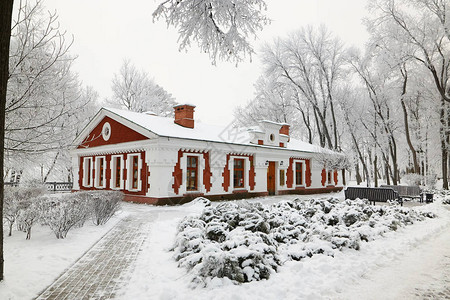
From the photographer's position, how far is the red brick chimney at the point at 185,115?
17.9 metres

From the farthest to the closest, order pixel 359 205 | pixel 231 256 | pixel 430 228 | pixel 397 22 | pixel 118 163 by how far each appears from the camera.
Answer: pixel 397 22 < pixel 118 163 < pixel 359 205 < pixel 430 228 < pixel 231 256

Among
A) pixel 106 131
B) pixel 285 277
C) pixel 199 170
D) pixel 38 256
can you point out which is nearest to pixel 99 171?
pixel 106 131

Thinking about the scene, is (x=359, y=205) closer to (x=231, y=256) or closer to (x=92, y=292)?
(x=231, y=256)

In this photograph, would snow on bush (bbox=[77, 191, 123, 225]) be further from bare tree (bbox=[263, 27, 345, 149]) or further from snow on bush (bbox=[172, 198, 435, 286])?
bare tree (bbox=[263, 27, 345, 149])

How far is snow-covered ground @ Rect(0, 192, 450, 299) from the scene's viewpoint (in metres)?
4.01

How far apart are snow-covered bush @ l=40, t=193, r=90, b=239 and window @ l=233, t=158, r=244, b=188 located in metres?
11.4

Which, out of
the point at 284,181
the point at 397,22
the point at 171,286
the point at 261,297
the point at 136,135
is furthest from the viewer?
the point at 284,181

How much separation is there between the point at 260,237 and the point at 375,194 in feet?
38.2

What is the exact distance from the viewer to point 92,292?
13.2 feet

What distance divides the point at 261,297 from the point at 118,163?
48.9 ft

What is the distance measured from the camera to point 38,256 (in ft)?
18.0

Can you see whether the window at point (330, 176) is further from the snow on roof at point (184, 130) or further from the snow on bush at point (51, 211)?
the snow on bush at point (51, 211)

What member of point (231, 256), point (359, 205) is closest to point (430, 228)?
point (359, 205)

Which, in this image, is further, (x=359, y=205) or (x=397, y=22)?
(x=397, y=22)
